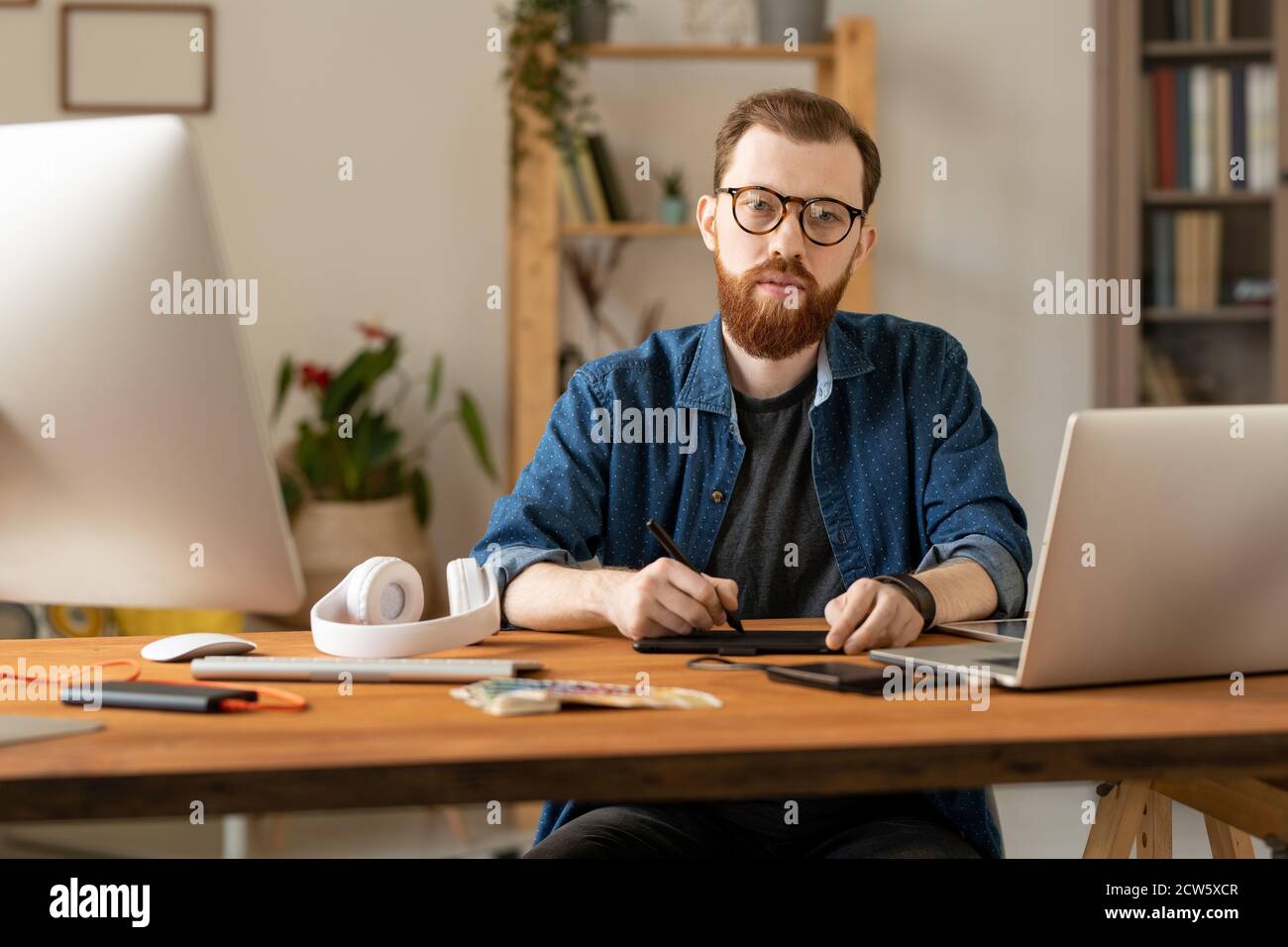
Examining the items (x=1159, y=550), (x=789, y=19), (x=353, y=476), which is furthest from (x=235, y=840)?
(x=789, y=19)

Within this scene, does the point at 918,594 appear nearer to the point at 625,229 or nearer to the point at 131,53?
the point at 625,229

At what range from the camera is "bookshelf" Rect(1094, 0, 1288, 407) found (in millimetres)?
3461

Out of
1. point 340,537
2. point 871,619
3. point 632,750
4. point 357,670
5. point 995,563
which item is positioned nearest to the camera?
point 632,750

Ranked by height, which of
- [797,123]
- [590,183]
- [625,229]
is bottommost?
[797,123]

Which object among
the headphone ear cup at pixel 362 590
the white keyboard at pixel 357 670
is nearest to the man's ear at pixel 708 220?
the headphone ear cup at pixel 362 590

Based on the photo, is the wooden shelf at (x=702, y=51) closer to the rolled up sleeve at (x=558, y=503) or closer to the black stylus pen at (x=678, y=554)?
the rolled up sleeve at (x=558, y=503)

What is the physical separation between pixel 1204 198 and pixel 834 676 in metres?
2.99

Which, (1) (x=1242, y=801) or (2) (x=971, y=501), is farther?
(2) (x=971, y=501)

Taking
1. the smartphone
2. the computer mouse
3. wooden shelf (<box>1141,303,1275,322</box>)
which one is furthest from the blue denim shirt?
wooden shelf (<box>1141,303,1275,322</box>)

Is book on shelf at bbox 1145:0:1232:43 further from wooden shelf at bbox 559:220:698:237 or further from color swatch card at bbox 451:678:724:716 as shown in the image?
color swatch card at bbox 451:678:724:716

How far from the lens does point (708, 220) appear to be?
1814 millimetres

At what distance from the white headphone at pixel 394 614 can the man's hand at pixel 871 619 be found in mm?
311

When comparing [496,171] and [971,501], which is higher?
[496,171]

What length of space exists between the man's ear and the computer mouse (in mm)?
857
